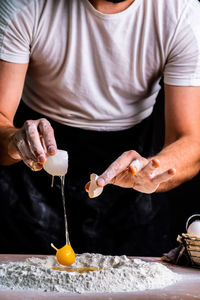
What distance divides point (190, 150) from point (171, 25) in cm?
46

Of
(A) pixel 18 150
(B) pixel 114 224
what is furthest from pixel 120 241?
(A) pixel 18 150

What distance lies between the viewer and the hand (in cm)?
136

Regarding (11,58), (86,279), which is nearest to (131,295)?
(86,279)

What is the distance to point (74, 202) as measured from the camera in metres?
2.04

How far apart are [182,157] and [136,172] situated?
1.11ft

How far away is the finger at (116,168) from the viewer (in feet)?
4.63

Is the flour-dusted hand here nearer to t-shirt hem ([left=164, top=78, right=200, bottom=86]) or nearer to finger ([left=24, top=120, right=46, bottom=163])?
finger ([left=24, top=120, right=46, bottom=163])

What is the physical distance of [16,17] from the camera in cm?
174

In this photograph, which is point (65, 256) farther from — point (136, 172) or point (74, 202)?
point (74, 202)

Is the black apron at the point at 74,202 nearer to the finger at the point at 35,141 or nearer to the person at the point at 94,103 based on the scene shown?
the person at the point at 94,103

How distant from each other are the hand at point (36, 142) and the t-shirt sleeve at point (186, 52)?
25.8 inches

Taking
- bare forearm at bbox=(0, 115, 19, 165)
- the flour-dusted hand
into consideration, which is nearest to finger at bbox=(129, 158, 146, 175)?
the flour-dusted hand

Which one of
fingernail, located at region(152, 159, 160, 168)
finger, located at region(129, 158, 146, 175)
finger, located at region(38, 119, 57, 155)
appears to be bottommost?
finger, located at region(129, 158, 146, 175)

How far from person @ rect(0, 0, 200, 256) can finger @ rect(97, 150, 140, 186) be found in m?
0.08
